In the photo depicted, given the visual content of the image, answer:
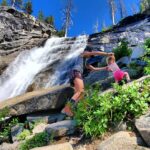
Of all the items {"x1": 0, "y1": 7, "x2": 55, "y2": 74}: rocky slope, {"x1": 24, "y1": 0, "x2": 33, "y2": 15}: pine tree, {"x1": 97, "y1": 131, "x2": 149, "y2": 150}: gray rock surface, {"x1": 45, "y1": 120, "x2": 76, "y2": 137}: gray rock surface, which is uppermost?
{"x1": 24, "y1": 0, "x2": 33, "y2": 15}: pine tree

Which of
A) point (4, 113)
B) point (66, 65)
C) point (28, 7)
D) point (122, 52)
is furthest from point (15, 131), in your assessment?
point (28, 7)

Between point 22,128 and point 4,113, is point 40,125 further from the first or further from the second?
point 4,113

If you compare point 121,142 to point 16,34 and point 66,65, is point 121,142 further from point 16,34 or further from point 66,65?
point 16,34

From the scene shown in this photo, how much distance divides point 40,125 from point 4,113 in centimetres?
153

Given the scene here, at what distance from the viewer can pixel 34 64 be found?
78.3 feet

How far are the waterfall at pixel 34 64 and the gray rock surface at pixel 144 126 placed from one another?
34.6ft

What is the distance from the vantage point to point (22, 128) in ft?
34.1

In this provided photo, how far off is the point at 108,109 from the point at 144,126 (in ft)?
2.73

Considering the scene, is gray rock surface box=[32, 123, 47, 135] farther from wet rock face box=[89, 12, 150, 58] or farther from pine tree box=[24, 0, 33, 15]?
pine tree box=[24, 0, 33, 15]

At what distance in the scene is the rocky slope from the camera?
28.2m

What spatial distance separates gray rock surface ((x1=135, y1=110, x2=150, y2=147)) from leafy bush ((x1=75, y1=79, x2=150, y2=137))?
0.22m

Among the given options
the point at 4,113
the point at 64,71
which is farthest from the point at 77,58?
the point at 4,113

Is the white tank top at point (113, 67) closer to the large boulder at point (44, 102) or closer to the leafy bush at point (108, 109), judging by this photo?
the large boulder at point (44, 102)

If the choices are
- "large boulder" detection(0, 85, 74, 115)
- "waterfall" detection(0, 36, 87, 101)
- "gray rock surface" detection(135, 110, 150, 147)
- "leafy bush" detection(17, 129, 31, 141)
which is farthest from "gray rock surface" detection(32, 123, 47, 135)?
"waterfall" detection(0, 36, 87, 101)
